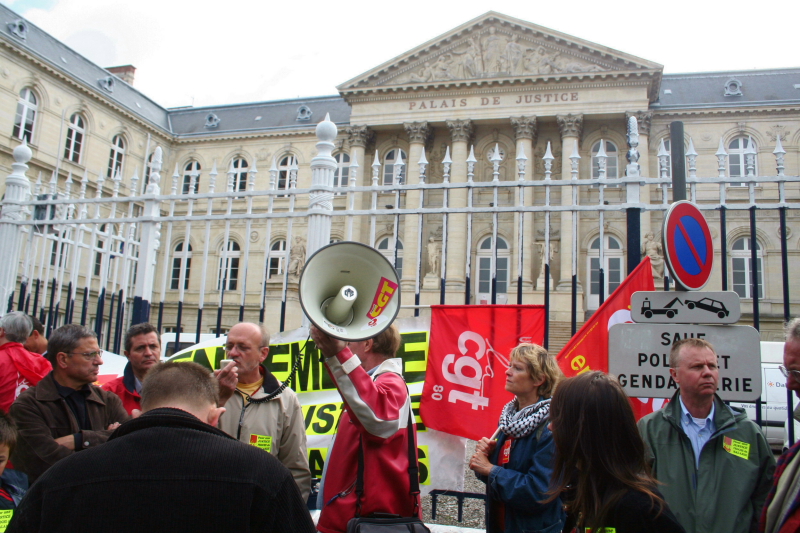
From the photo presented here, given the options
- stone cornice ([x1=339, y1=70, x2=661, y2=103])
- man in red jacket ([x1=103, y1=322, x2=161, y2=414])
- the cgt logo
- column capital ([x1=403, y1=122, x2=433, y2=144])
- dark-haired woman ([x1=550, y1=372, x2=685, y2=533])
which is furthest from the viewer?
column capital ([x1=403, y1=122, x2=433, y2=144])

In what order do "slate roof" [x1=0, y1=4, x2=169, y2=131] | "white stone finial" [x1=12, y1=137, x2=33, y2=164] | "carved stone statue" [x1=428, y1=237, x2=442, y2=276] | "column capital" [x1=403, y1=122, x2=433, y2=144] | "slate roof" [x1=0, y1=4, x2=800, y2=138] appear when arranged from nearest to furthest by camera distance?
"white stone finial" [x1=12, y1=137, x2=33, y2=164], "carved stone statue" [x1=428, y1=237, x2=442, y2=276], "slate roof" [x1=0, y1=4, x2=169, y2=131], "slate roof" [x1=0, y1=4, x2=800, y2=138], "column capital" [x1=403, y1=122, x2=433, y2=144]

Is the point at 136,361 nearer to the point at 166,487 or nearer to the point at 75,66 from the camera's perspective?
the point at 166,487

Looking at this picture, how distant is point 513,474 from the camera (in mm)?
2951

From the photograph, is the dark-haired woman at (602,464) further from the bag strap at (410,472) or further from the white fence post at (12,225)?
the white fence post at (12,225)

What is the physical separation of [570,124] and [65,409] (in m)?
27.1

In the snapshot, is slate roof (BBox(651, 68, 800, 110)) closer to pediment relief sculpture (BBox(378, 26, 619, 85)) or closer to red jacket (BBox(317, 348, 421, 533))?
pediment relief sculpture (BBox(378, 26, 619, 85))

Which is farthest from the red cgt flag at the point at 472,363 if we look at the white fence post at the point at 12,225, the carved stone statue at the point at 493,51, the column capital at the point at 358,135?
the carved stone statue at the point at 493,51

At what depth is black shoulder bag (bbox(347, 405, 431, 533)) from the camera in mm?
2619

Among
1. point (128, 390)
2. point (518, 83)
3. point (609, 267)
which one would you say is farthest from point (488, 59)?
point (128, 390)

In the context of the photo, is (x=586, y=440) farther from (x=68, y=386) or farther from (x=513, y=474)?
(x=68, y=386)

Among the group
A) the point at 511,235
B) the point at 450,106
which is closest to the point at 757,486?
the point at 511,235

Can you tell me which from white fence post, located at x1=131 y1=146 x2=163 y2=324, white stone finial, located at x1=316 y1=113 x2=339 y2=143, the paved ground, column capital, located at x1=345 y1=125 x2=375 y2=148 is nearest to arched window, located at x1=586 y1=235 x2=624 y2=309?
column capital, located at x1=345 y1=125 x2=375 y2=148

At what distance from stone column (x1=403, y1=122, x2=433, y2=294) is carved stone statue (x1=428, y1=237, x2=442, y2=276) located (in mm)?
578

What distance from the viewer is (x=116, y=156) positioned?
29.6 metres
